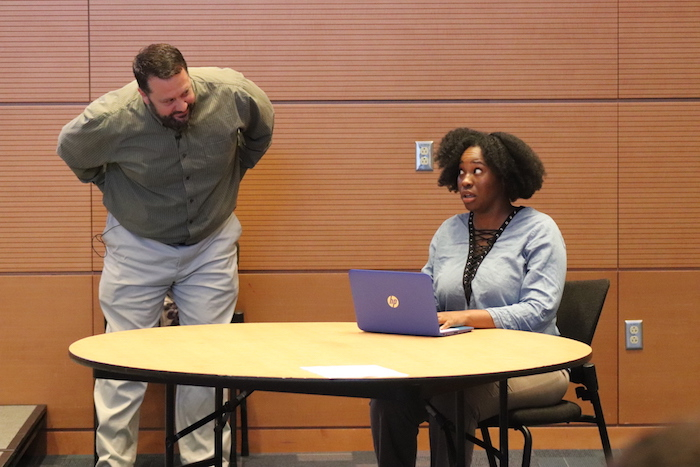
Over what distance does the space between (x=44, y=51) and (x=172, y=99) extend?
119 cm

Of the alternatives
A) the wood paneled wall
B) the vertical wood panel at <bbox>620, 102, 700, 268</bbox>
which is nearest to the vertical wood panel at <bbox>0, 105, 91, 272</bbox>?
the wood paneled wall

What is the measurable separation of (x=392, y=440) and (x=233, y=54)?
2.05 metres

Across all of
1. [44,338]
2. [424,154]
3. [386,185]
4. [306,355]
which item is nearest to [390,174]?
[386,185]

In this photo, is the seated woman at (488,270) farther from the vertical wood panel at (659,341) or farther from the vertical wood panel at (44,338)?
the vertical wood panel at (44,338)

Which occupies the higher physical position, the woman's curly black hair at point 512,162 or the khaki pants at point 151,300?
the woman's curly black hair at point 512,162

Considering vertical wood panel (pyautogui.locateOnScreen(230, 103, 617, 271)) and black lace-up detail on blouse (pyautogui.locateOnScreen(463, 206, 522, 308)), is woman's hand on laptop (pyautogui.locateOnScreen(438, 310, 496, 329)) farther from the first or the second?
vertical wood panel (pyautogui.locateOnScreen(230, 103, 617, 271))

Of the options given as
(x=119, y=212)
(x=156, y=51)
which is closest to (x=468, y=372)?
(x=156, y=51)

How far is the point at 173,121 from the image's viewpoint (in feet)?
9.12

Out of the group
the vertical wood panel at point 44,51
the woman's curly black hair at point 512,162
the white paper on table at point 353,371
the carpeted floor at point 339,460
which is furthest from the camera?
the vertical wood panel at point 44,51

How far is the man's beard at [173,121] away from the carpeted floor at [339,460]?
4.87 ft

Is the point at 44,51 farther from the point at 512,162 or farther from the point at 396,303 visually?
the point at 396,303

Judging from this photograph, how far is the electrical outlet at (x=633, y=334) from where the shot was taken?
366cm

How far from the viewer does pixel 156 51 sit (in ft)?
8.57

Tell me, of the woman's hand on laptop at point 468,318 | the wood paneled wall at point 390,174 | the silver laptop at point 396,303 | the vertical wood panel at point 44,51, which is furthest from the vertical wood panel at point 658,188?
the vertical wood panel at point 44,51
